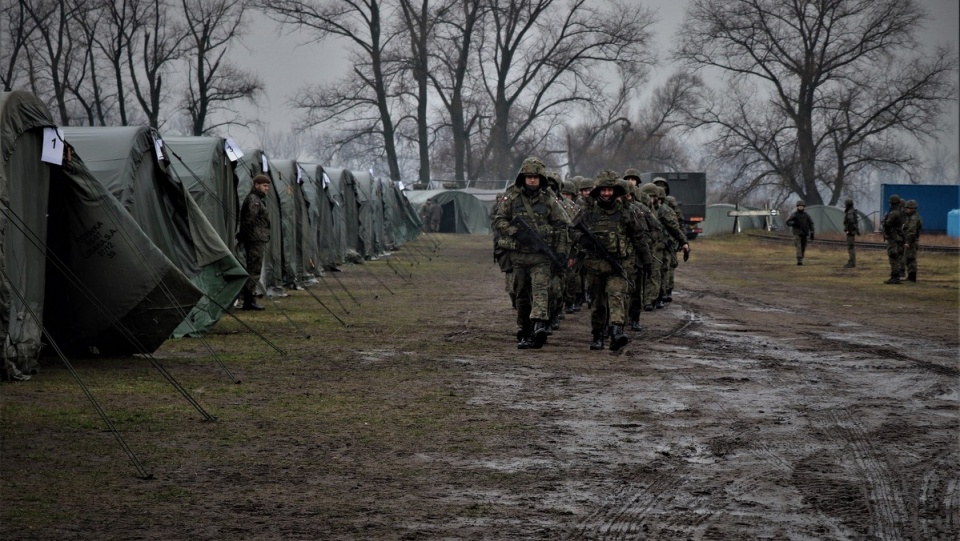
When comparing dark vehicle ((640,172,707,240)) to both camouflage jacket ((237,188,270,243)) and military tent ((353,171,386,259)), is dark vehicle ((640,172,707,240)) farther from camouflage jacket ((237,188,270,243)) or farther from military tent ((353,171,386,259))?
camouflage jacket ((237,188,270,243))

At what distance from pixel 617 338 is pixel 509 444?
5303 millimetres

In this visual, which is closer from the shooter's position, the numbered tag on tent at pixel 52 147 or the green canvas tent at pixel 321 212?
the numbered tag on tent at pixel 52 147

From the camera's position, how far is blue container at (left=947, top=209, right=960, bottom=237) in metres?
49.6

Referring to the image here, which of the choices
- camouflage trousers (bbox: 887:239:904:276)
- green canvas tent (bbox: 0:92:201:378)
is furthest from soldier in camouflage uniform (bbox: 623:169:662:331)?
camouflage trousers (bbox: 887:239:904:276)

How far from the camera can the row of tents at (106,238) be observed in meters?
10.5

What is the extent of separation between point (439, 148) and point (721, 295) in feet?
253

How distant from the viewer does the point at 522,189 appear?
1385cm

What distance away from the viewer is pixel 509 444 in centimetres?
806

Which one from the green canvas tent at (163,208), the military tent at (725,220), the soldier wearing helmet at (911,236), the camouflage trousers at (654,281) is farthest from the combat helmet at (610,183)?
the military tent at (725,220)

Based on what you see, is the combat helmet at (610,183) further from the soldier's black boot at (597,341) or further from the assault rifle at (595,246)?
the soldier's black boot at (597,341)

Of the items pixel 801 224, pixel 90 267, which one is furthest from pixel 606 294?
pixel 801 224

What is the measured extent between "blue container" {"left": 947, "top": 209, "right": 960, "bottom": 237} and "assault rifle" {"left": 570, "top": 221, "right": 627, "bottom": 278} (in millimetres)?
39869

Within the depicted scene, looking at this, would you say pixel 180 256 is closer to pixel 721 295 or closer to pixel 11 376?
pixel 11 376

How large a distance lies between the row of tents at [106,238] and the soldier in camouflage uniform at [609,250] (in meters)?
4.22
